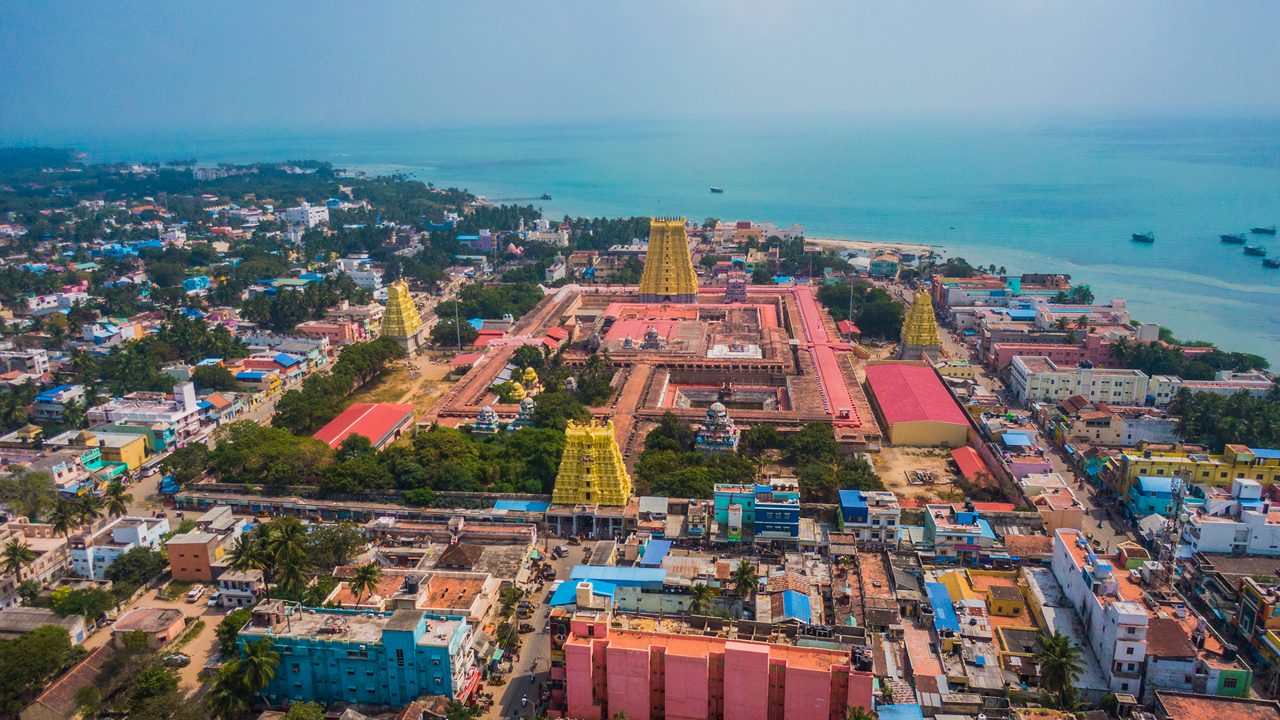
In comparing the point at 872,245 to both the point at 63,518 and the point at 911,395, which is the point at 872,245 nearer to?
the point at 911,395

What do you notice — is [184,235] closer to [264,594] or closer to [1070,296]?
[264,594]

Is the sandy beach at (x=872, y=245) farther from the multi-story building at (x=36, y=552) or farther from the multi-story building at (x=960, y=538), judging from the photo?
the multi-story building at (x=36, y=552)

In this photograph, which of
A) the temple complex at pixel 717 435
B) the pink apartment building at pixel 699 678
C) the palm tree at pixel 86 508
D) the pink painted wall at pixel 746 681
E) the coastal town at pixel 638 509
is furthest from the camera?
the temple complex at pixel 717 435

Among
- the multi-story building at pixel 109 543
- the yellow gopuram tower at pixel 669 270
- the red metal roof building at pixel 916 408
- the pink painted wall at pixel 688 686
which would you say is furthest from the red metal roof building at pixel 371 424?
the yellow gopuram tower at pixel 669 270

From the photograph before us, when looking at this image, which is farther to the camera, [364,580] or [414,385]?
[414,385]

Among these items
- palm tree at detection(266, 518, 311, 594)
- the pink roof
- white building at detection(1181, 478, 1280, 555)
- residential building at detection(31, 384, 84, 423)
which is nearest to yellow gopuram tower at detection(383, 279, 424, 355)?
residential building at detection(31, 384, 84, 423)

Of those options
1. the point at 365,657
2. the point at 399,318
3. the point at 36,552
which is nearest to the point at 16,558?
the point at 36,552

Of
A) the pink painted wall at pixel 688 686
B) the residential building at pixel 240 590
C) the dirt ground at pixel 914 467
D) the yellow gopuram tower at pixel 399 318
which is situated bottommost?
the residential building at pixel 240 590
